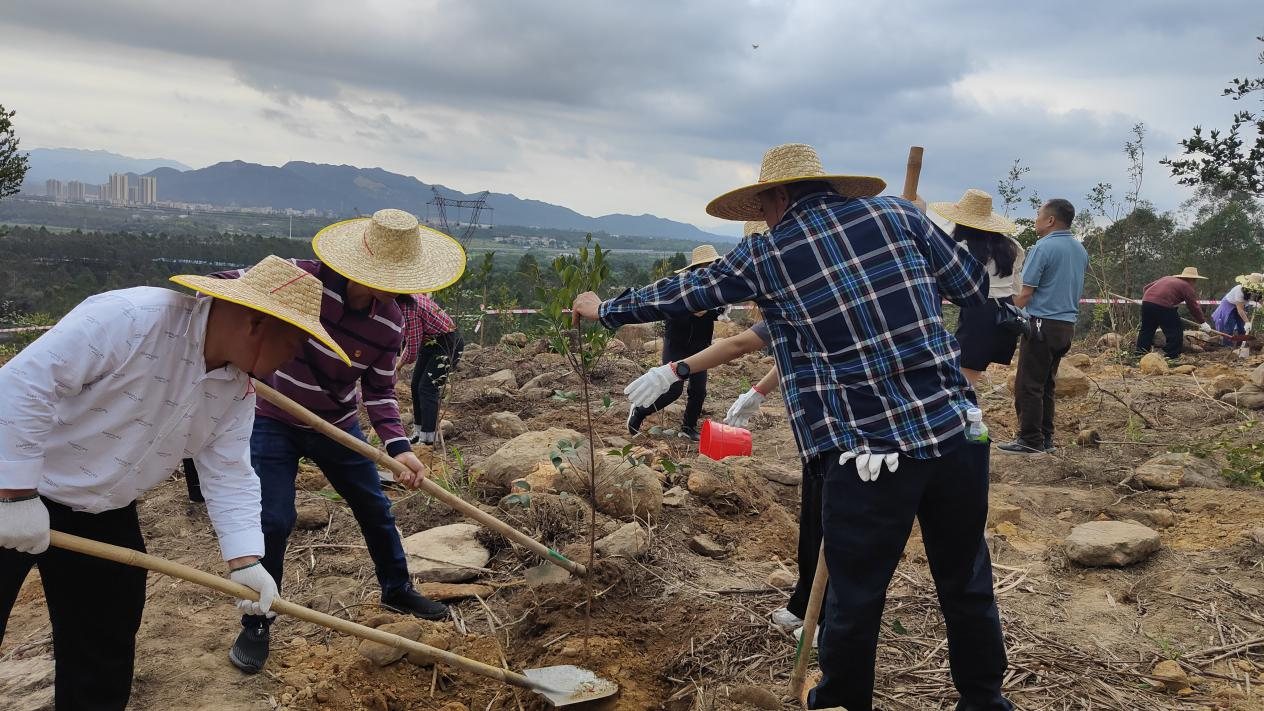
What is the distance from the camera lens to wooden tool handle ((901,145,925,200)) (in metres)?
3.39

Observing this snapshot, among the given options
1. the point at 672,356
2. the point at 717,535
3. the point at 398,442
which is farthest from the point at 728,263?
the point at 672,356

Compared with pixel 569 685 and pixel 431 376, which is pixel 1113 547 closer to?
pixel 569 685

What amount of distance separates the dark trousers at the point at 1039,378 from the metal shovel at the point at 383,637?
437cm

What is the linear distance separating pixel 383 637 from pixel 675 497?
2402 millimetres

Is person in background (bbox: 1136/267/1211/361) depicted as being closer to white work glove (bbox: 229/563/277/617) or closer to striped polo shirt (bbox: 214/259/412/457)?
striped polo shirt (bbox: 214/259/412/457)

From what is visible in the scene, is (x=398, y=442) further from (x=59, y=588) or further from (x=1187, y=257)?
(x=1187, y=257)

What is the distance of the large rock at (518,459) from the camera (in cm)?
467

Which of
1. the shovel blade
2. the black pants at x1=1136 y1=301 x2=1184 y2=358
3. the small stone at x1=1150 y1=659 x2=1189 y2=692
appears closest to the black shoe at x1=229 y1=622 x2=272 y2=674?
the shovel blade

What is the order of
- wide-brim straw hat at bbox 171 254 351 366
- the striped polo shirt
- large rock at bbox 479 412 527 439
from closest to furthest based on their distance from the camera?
wide-brim straw hat at bbox 171 254 351 366, the striped polo shirt, large rock at bbox 479 412 527 439

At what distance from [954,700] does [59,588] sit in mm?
2870

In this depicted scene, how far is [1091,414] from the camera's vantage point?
721 cm

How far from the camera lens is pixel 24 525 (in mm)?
1836

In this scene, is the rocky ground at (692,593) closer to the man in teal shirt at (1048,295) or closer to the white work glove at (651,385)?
the white work glove at (651,385)

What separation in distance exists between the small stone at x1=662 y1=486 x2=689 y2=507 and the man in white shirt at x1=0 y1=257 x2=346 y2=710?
2.58m
